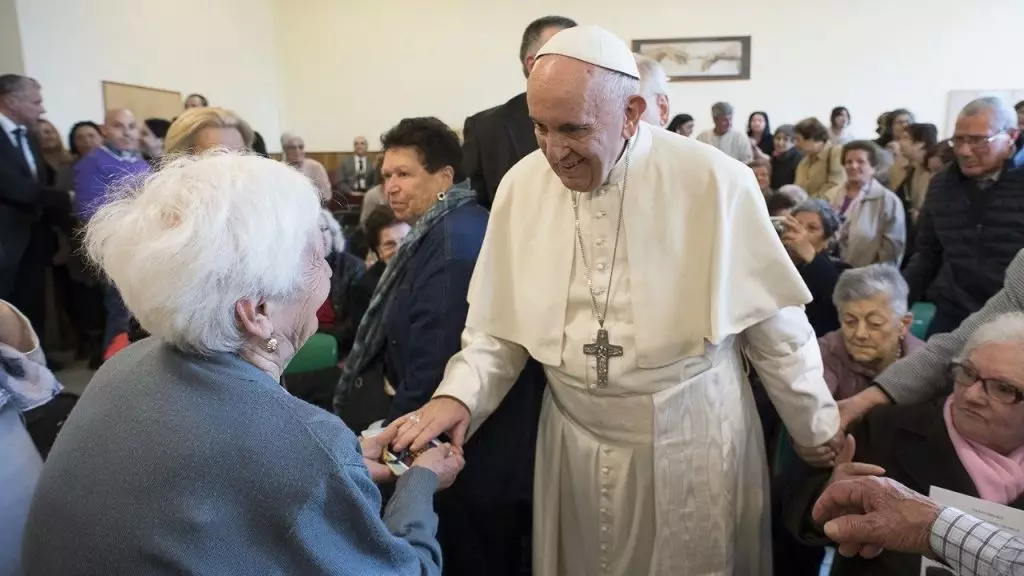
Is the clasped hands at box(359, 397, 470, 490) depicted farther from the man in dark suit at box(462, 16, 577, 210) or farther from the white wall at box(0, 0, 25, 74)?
the white wall at box(0, 0, 25, 74)

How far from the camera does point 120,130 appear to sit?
4.86m

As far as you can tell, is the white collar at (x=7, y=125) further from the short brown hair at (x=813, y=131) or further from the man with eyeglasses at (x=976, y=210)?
the short brown hair at (x=813, y=131)

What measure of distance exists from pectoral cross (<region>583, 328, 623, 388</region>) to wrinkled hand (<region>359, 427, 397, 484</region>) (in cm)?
52

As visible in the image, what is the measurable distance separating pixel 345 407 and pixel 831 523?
158 cm

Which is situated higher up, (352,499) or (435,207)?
(435,207)

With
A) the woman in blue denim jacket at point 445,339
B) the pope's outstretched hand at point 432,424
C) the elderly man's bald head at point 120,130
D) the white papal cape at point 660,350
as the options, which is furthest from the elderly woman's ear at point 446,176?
the elderly man's bald head at point 120,130

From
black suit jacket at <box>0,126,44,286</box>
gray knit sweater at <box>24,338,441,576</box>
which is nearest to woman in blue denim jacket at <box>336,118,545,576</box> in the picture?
gray knit sweater at <box>24,338,441,576</box>

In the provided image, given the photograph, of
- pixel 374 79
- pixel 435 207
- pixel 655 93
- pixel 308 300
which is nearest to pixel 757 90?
pixel 374 79

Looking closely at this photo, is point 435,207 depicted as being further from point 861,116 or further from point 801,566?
point 861,116

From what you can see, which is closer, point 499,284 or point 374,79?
point 499,284

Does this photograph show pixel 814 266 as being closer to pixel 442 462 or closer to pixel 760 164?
pixel 442 462

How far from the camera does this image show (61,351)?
5895mm

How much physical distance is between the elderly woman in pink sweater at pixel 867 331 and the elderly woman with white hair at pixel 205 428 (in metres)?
1.93

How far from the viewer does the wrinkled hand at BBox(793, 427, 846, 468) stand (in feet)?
6.38
